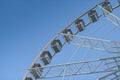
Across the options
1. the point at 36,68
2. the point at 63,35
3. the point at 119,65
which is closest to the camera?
the point at 119,65

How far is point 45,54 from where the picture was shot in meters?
32.7

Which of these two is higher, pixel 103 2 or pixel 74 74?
pixel 103 2

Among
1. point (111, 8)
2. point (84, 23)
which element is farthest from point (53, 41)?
point (111, 8)

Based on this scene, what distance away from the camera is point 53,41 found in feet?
109

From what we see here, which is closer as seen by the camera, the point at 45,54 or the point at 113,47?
the point at 113,47

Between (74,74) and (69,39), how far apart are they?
4.49 m

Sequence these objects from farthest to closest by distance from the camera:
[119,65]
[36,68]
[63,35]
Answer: [63,35] → [36,68] → [119,65]

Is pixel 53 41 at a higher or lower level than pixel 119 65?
higher

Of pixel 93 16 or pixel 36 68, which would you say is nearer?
pixel 36 68

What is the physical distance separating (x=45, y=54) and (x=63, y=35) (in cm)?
227

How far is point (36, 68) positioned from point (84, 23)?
5.96m

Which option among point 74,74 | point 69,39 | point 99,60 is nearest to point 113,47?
point 99,60

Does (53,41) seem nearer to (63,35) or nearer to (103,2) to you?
(63,35)

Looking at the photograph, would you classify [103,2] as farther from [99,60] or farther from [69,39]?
[99,60]
